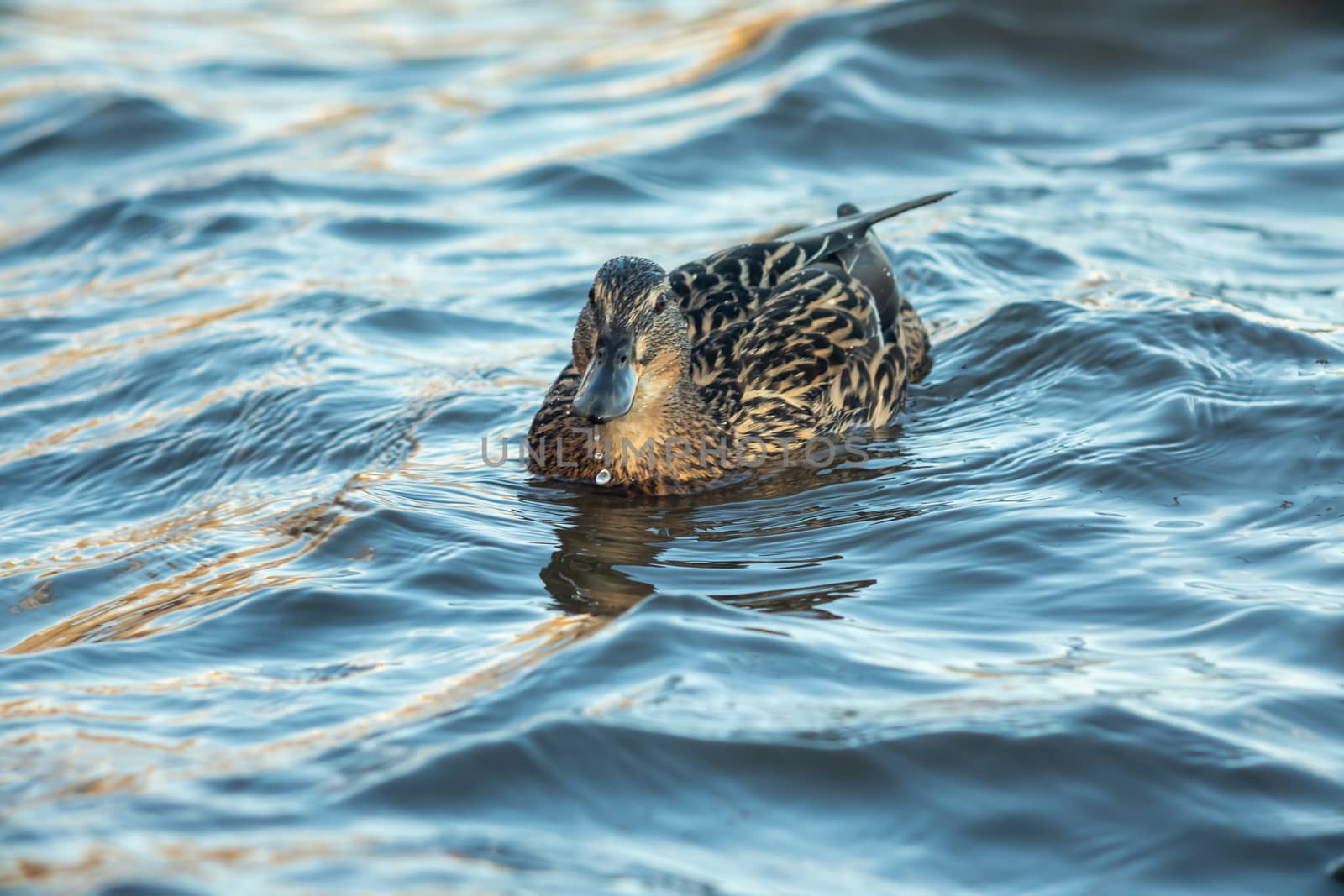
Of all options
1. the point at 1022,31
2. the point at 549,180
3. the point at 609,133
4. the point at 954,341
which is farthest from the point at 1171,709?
the point at 1022,31

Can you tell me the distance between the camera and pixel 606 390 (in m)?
5.75

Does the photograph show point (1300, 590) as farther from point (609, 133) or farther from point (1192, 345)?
point (609, 133)

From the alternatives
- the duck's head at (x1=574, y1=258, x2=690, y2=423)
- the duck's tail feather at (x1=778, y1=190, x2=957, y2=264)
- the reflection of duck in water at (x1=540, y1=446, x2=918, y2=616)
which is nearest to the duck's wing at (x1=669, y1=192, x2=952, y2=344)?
the duck's tail feather at (x1=778, y1=190, x2=957, y2=264)

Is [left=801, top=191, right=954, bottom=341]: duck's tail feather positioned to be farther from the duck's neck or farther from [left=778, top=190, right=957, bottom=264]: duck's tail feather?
the duck's neck

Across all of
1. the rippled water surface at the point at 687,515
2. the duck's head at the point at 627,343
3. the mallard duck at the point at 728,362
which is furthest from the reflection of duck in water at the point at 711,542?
the duck's head at the point at 627,343

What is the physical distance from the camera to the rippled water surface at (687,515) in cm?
383

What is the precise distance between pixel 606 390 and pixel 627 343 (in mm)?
267

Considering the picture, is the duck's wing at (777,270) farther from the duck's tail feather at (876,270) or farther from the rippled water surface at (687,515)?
the rippled water surface at (687,515)

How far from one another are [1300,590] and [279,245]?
273 inches

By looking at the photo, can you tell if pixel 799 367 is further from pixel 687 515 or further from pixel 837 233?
pixel 687 515

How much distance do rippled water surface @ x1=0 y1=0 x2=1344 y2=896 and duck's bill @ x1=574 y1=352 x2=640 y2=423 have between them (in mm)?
528

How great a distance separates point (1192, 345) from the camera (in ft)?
24.1

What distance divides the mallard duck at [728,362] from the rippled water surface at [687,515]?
21cm

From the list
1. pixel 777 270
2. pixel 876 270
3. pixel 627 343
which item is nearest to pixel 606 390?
pixel 627 343
